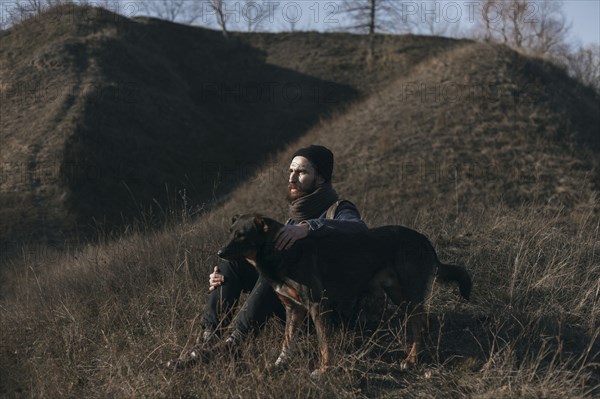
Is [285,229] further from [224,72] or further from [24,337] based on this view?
[224,72]

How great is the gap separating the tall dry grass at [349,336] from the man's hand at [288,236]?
2.78 feet

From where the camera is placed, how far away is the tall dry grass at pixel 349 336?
16.0 ft

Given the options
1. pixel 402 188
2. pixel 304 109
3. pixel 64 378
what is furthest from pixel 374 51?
pixel 64 378

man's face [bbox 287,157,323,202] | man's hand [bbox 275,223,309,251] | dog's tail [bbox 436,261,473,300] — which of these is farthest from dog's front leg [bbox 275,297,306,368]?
dog's tail [bbox 436,261,473,300]

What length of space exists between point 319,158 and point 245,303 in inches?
56.1

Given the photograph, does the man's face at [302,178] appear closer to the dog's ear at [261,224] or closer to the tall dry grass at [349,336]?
the dog's ear at [261,224]

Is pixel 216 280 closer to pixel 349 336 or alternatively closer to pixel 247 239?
pixel 247 239

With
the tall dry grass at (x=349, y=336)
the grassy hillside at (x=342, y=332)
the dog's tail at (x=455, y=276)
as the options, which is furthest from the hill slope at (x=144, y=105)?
the dog's tail at (x=455, y=276)

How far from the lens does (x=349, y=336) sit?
17.6ft

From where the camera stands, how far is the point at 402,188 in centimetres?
1955

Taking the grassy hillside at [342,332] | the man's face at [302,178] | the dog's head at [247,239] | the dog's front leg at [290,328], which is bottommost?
the grassy hillside at [342,332]

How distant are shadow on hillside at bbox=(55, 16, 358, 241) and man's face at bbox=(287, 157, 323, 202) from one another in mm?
12130

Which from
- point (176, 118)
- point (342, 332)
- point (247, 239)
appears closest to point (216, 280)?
point (247, 239)

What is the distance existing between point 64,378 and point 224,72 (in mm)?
28289
